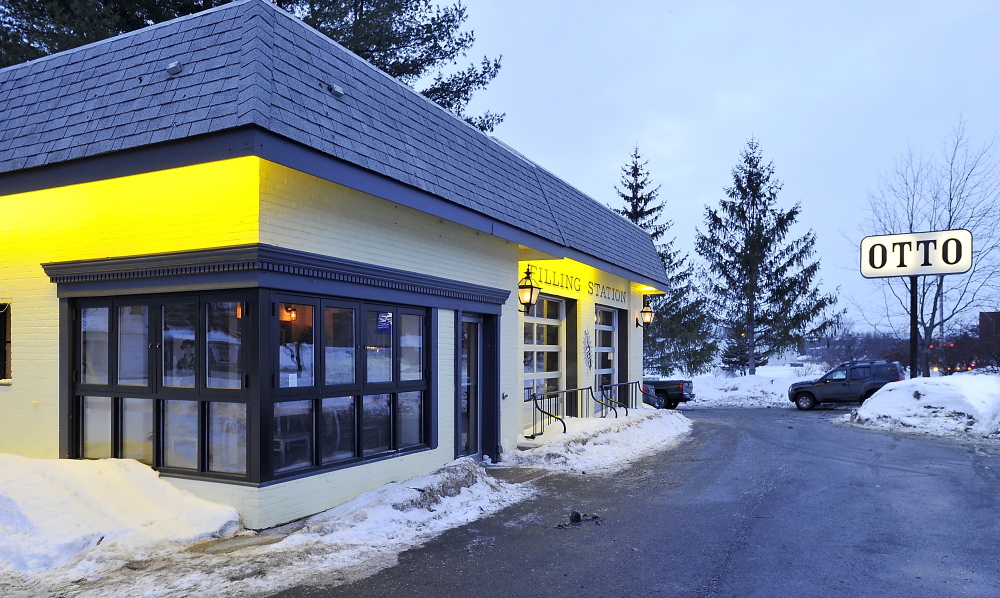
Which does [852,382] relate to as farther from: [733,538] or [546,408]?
[733,538]

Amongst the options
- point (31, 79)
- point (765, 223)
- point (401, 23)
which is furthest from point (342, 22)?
point (765, 223)

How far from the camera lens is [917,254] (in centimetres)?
2220

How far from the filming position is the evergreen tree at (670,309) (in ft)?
131

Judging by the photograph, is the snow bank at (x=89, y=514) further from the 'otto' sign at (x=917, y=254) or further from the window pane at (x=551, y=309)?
the 'otto' sign at (x=917, y=254)

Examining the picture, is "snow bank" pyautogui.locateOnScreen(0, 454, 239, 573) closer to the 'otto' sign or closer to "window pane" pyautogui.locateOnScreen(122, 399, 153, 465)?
"window pane" pyautogui.locateOnScreen(122, 399, 153, 465)

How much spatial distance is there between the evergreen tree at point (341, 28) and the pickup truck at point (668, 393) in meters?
11.8

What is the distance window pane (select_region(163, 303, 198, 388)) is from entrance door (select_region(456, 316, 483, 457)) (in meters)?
4.33

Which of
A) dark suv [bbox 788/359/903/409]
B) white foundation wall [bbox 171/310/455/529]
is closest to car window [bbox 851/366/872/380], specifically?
dark suv [bbox 788/359/903/409]

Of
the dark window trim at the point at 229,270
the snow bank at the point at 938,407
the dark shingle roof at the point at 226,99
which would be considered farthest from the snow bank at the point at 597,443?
the snow bank at the point at 938,407

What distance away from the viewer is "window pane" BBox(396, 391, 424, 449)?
9.57 meters

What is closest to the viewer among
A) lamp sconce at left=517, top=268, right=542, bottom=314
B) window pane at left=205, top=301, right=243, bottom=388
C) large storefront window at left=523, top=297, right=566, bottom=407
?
window pane at left=205, top=301, right=243, bottom=388

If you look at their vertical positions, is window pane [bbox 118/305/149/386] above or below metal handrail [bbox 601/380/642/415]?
above

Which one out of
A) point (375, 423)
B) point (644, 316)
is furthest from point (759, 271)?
point (375, 423)

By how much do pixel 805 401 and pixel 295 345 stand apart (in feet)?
76.9
